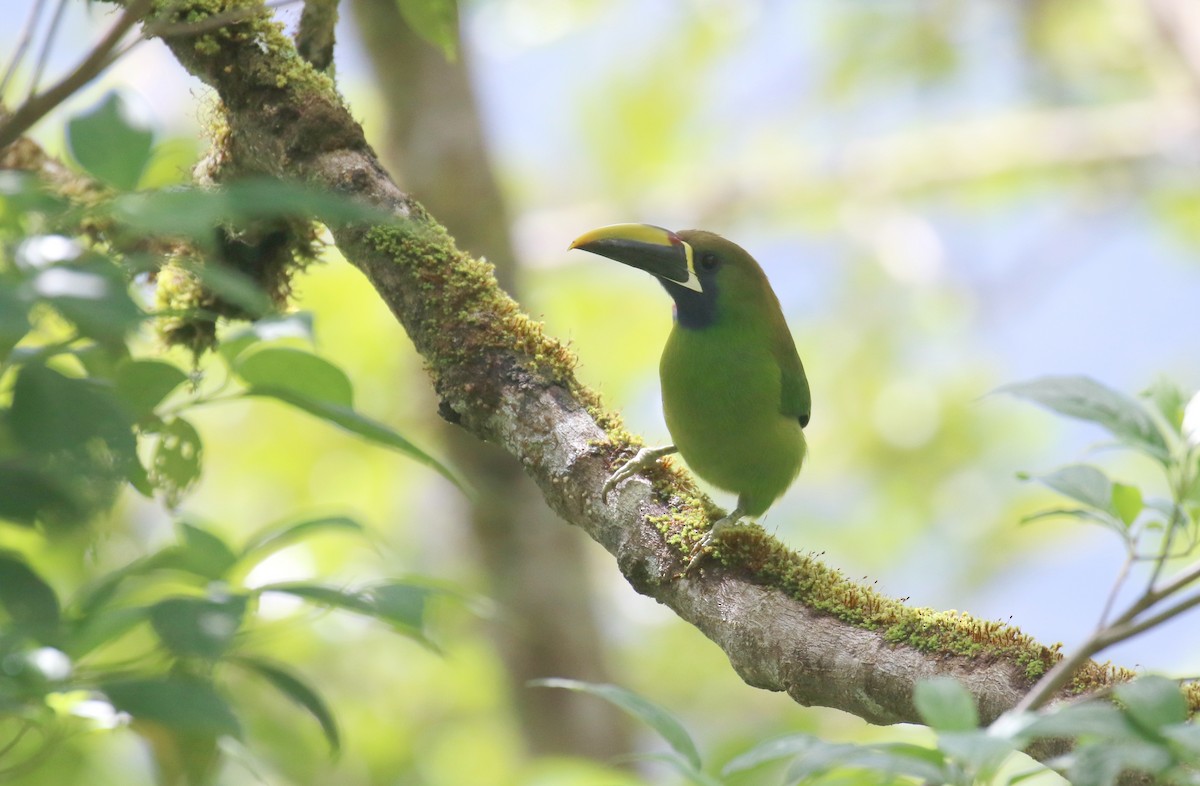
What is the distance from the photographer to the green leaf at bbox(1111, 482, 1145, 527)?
5.44 ft

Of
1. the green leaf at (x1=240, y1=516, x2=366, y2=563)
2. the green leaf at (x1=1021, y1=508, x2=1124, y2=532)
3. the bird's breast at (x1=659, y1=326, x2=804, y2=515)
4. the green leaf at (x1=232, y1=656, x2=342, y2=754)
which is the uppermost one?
the bird's breast at (x1=659, y1=326, x2=804, y2=515)

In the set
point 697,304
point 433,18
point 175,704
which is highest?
point 697,304

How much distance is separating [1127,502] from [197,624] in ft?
4.32

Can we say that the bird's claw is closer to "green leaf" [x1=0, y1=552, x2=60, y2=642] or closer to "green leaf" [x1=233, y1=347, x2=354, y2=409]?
"green leaf" [x1=233, y1=347, x2=354, y2=409]

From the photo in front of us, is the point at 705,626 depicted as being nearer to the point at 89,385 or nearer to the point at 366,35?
the point at 89,385

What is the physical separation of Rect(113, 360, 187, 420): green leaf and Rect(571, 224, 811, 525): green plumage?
61.9 inches

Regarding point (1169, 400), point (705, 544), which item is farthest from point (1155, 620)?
point (705, 544)

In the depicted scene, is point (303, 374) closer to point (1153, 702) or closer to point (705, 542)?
point (705, 542)

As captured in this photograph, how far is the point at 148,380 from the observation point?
1611 mm

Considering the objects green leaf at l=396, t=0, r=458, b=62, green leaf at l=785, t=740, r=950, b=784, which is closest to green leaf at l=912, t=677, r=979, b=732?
green leaf at l=785, t=740, r=950, b=784

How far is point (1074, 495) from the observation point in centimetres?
164

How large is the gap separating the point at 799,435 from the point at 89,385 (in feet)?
7.87

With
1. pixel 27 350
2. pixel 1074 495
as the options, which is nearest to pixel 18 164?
pixel 27 350

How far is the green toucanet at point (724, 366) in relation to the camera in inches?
125
